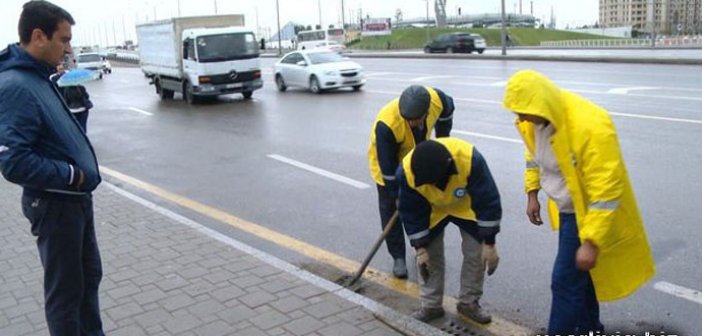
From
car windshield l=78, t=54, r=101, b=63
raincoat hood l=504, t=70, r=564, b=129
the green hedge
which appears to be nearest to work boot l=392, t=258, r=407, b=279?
raincoat hood l=504, t=70, r=564, b=129

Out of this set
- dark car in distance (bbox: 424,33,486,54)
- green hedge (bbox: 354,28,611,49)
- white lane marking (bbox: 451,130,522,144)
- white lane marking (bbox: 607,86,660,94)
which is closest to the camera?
white lane marking (bbox: 451,130,522,144)

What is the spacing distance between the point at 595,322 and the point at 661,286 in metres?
1.28

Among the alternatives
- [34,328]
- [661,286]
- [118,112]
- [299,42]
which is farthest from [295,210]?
[299,42]

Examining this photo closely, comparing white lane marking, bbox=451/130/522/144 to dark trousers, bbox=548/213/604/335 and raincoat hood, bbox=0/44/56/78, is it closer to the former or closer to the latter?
dark trousers, bbox=548/213/604/335

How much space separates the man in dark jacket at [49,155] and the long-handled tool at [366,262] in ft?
6.56

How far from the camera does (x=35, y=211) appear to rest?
10.5ft

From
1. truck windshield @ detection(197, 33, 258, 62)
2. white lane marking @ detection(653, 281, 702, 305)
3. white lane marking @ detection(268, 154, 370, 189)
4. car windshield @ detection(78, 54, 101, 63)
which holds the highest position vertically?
car windshield @ detection(78, 54, 101, 63)

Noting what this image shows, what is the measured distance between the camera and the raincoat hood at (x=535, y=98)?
119 inches

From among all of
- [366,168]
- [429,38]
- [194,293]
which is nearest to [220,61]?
[366,168]

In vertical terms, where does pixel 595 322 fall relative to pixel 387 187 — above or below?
below

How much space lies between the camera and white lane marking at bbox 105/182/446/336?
399 cm

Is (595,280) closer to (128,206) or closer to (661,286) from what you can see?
(661,286)

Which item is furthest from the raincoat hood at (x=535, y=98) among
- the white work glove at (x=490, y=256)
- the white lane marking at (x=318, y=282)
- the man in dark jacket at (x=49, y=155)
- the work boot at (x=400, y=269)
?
the work boot at (x=400, y=269)

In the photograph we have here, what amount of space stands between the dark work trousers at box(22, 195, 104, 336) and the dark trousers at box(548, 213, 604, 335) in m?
2.41
